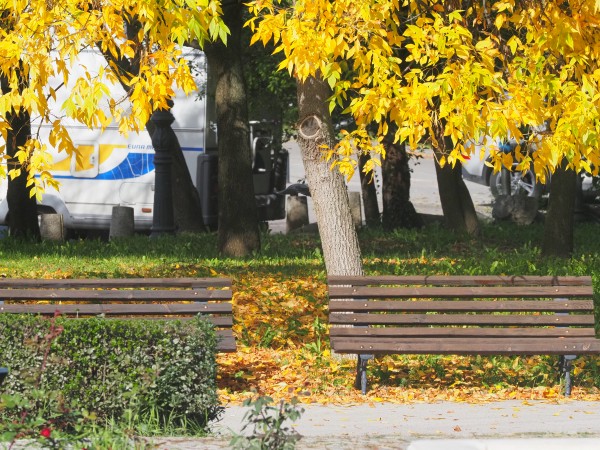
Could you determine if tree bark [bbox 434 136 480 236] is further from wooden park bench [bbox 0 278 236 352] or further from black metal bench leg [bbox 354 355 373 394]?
wooden park bench [bbox 0 278 236 352]

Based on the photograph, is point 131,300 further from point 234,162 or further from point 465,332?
point 234,162

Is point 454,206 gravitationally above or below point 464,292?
above

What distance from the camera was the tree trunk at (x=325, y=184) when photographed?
32.6ft

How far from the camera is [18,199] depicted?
62.8ft

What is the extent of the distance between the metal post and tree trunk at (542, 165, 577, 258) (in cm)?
649

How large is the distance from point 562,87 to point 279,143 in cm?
1502

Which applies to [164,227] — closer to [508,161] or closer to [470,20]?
[470,20]

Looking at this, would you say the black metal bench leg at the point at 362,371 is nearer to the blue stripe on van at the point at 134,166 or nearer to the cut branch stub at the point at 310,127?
the cut branch stub at the point at 310,127

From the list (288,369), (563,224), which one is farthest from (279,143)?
(288,369)

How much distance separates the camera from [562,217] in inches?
637

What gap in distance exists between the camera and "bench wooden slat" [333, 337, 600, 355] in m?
8.86

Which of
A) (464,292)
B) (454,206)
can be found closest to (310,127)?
(464,292)

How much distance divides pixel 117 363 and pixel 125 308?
1.58 metres

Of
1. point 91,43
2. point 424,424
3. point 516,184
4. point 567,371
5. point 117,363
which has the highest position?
point 91,43
